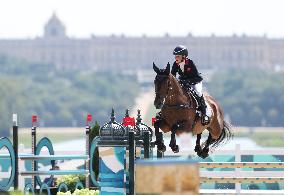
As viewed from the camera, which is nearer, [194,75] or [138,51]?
[194,75]

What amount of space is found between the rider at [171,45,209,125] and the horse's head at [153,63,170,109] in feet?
2.12

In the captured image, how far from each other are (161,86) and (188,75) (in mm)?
946

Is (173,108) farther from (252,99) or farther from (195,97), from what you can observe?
(252,99)

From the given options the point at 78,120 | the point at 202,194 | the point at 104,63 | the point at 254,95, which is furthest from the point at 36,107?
the point at 202,194

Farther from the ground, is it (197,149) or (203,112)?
(203,112)

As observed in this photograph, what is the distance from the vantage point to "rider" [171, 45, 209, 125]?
11.2 metres

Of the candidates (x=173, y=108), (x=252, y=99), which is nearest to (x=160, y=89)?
(x=173, y=108)

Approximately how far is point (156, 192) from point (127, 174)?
3661 mm

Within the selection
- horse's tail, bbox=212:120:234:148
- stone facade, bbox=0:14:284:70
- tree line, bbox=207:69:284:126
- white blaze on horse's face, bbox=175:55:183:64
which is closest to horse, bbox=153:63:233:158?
white blaze on horse's face, bbox=175:55:183:64

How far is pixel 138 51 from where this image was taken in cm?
17488

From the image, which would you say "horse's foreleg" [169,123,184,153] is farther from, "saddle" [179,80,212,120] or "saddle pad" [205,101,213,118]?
"saddle pad" [205,101,213,118]

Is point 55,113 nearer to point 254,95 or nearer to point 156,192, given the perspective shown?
point 254,95

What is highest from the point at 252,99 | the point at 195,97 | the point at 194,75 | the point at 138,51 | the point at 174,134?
the point at 138,51

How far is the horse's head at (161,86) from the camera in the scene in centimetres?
1052
